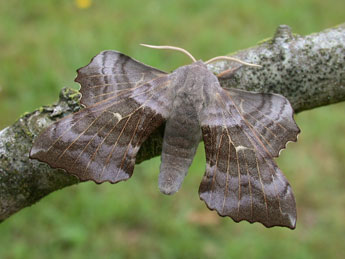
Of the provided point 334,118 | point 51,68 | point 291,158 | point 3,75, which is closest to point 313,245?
point 291,158

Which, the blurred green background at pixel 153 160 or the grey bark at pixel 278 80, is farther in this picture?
the blurred green background at pixel 153 160

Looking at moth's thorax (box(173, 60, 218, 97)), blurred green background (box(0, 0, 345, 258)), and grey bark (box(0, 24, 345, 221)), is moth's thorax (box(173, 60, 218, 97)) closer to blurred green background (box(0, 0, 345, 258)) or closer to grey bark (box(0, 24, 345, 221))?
grey bark (box(0, 24, 345, 221))

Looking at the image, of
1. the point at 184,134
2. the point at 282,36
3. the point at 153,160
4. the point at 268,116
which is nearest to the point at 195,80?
the point at 184,134

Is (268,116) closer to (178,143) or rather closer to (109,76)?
(178,143)

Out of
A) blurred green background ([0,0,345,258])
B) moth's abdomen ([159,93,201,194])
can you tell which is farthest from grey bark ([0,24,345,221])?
blurred green background ([0,0,345,258])

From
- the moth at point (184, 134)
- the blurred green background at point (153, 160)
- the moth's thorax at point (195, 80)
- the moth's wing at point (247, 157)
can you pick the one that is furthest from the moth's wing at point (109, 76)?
the blurred green background at point (153, 160)

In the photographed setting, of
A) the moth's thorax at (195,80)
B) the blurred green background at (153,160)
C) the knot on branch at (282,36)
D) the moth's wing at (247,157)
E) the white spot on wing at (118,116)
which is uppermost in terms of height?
the knot on branch at (282,36)

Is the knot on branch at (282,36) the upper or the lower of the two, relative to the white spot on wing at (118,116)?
upper

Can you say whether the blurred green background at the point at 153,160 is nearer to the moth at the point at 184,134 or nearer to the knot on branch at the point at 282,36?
the moth at the point at 184,134

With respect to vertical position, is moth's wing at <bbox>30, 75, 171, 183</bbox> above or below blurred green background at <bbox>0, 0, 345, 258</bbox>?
above
